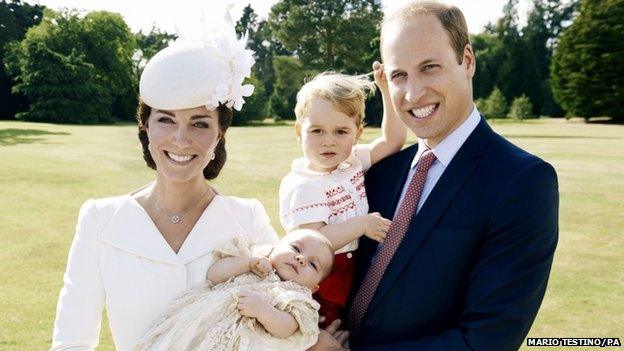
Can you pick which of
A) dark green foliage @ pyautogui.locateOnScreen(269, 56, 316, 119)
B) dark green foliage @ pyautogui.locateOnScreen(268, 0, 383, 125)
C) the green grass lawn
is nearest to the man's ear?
the green grass lawn

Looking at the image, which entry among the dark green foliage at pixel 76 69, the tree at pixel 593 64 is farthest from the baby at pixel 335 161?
the tree at pixel 593 64

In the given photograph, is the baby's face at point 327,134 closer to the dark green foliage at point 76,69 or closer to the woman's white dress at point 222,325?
the woman's white dress at point 222,325

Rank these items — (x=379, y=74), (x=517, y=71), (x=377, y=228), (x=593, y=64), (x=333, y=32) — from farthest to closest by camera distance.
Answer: (x=517, y=71) < (x=333, y=32) < (x=593, y=64) < (x=379, y=74) < (x=377, y=228)

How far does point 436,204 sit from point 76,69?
64791mm

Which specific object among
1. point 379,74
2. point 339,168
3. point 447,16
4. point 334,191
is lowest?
point 334,191

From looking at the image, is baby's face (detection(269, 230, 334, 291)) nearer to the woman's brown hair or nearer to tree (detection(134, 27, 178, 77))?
the woman's brown hair

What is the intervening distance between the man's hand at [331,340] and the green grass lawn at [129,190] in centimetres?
433

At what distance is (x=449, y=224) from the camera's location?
2.83 meters

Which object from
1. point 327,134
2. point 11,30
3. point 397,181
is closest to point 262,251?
point 397,181

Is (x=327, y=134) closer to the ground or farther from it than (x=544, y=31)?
closer to the ground

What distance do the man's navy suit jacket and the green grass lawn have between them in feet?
14.7

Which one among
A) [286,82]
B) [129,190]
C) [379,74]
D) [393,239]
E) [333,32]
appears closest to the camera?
[393,239]

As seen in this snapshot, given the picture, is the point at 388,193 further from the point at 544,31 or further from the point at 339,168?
the point at 544,31

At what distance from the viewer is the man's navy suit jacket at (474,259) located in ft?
8.57
